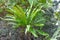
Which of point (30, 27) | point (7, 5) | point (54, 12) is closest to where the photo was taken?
point (30, 27)

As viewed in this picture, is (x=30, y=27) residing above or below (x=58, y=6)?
below

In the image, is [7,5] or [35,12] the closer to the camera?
[35,12]

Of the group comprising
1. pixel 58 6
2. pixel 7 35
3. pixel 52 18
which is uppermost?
pixel 58 6

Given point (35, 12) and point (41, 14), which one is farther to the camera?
point (41, 14)

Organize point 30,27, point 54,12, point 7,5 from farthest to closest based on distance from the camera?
point 7,5
point 54,12
point 30,27

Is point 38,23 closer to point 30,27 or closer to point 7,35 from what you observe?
point 30,27

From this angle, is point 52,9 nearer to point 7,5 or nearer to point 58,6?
point 58,6

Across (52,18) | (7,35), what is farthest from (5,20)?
(52,18)

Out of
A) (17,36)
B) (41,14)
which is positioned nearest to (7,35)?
(17,36)

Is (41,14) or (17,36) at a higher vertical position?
(41,14)
